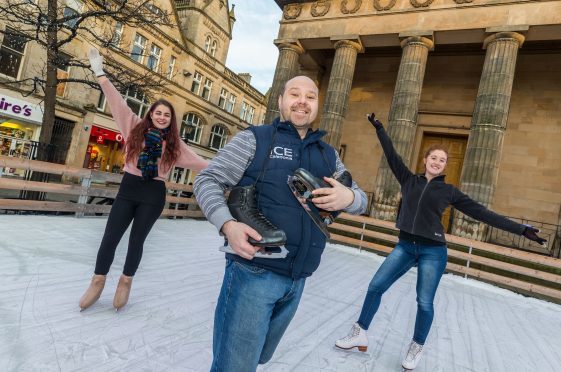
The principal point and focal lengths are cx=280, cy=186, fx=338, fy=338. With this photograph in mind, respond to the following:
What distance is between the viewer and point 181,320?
3143 millimetres

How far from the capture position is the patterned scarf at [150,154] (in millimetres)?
3049

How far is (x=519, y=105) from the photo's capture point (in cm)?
1233

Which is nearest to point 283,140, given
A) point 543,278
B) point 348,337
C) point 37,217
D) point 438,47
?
point 348,337

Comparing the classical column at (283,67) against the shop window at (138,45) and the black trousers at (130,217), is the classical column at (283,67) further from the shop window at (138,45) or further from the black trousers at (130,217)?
the shop window at (138,45)

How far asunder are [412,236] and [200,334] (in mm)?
2137

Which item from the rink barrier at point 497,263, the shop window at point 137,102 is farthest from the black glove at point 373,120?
the shop window at point 137,102

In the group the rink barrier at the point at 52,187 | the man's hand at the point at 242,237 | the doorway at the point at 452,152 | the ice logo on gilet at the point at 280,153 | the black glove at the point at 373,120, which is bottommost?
the rink barrier at the point at 52,187

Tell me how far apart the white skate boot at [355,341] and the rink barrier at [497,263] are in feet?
20.3

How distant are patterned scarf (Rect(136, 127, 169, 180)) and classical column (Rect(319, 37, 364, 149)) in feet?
32.6

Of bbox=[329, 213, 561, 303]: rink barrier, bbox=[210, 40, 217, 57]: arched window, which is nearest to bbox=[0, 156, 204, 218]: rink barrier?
bbox=[329, 213, 561, 303]: rink barrier

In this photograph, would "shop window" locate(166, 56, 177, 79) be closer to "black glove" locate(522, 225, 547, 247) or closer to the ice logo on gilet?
"black glove" locate(522, 225, 547, 247)

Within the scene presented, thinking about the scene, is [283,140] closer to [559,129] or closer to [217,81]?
[559,129]

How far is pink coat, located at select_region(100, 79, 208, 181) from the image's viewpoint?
304 centimetres

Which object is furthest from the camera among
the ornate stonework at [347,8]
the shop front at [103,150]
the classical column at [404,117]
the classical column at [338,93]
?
the shop front at [103,150]
